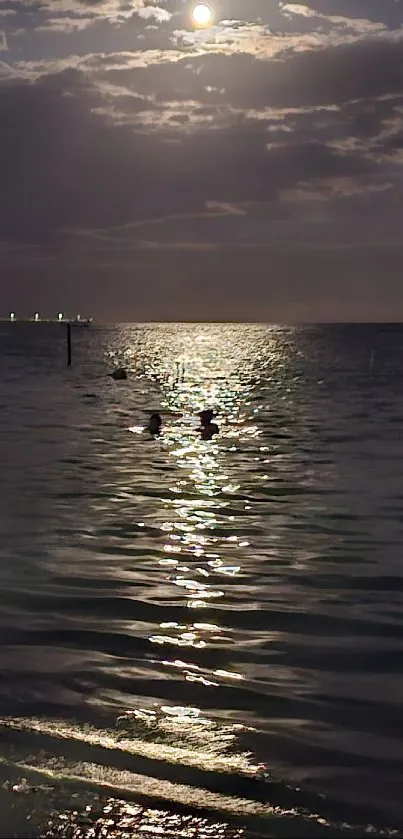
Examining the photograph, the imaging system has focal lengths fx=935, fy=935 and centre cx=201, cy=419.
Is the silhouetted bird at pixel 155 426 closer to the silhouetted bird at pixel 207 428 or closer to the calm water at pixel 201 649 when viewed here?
the silhouetted bird at pixel 207 428

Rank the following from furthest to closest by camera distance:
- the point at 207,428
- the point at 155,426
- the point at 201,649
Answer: the point at 155,426 → the point at 207,428 → the point at 201,649

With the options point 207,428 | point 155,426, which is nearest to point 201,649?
point 207,428

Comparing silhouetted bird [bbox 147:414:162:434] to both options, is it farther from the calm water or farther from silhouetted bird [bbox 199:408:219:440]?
the calm water

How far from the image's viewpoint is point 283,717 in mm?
9578

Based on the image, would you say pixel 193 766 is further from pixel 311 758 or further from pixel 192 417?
pixel 192 417

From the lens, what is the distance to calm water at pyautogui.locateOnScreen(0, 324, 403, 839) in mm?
7477

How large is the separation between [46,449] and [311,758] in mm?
25775

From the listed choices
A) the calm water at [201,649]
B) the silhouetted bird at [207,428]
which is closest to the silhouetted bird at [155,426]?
the silhouetted bird at [207,428]

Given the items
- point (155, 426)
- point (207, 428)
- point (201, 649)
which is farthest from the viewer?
point (155, 426)

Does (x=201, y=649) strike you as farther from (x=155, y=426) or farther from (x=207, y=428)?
(x=155, y=426)

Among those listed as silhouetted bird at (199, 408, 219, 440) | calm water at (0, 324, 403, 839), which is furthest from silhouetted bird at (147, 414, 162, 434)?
calm water at (0, 324, 403, 839)

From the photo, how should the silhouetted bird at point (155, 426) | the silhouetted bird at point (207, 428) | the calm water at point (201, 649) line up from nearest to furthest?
the calm water at point (201, 649) < the silhouetted bird at point (207, 428) < the silhouetted bird at point (155, 426)

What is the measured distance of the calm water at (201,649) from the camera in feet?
24.5

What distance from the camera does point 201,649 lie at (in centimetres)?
1160
